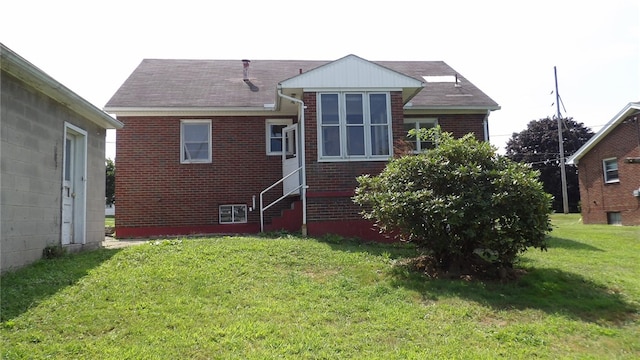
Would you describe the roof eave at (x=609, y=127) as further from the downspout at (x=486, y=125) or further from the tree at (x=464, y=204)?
the tree at (x=464, y=204)

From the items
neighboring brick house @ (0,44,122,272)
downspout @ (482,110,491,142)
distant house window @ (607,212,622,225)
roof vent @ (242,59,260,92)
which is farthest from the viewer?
distant house window @ (607,212,622,225)

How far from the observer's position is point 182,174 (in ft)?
42.2

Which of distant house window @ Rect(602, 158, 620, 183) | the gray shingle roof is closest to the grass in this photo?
the gray shingle roof

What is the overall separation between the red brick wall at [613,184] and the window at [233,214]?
52.0 feet

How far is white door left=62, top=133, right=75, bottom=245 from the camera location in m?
8.23

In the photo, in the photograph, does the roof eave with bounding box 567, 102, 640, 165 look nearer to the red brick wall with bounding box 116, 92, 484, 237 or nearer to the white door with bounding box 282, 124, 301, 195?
the white door with bounding box 282, 124, 301, 195

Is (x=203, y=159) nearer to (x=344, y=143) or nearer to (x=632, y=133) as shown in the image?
(x=344, y=143)

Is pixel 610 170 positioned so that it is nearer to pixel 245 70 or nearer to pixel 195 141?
pixel 245 70

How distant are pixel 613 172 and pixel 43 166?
2173cm

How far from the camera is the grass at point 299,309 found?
4395 millimetres

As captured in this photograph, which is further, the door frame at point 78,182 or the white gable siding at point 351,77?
the white gable siding at point 351,77

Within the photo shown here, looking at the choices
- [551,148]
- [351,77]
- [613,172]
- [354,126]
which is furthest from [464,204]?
[551,148]

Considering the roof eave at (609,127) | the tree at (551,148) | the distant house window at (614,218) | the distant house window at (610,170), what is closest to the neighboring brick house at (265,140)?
the roof eave at (609,127)

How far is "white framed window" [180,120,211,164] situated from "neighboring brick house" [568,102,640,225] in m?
16.1
